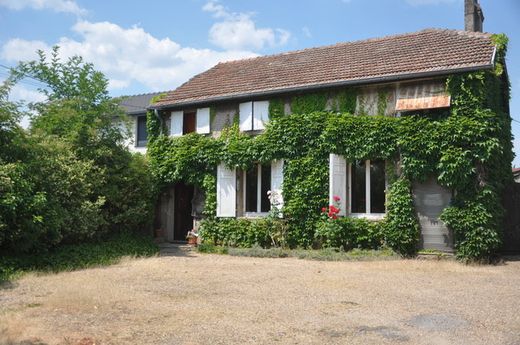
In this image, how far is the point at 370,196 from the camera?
13625 mm

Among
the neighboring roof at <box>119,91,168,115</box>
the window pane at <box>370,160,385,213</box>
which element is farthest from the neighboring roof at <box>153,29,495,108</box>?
the neighboring roof at <box>119,91,168,115</box>

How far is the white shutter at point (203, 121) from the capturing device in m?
16.2

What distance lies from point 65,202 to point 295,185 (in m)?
6.15

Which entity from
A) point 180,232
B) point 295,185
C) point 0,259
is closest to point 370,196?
point 295,185

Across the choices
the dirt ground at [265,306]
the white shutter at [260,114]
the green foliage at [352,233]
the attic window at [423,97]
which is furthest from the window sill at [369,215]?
the white shutter at [260,114]

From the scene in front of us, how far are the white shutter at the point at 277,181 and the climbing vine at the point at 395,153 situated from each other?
188 millimetres

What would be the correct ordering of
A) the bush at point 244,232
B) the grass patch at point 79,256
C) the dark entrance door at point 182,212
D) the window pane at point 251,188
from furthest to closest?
1. the dark entrance door at point 182,212
2. the window pane at point 251,188
3. the bush at point 244,232
4. the grass patch at point 79,256

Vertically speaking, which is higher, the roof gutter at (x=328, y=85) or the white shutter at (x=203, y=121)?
the roof gutter at (x=328, y=85)

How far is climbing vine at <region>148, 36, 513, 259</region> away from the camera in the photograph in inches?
462

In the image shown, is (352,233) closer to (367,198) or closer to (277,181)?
(367,198)

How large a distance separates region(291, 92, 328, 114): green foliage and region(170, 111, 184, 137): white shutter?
4275 mm

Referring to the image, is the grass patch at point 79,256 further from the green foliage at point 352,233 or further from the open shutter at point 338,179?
the open shutter at point 338,179

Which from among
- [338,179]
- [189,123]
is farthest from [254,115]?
[338,179]

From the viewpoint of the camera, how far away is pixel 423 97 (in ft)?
41.8
